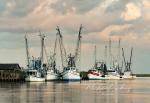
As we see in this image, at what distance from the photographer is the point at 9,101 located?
288 feet

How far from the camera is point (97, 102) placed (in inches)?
3376

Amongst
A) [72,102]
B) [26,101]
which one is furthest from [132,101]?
[26,101]

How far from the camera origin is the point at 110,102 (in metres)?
85.1

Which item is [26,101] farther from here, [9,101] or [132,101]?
[132,101]

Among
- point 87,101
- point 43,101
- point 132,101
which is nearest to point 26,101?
point 43,101

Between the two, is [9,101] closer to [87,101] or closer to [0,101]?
[0,101]

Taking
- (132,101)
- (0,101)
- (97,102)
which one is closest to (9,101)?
(0,101)

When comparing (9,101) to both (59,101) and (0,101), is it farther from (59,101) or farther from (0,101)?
(59,101)

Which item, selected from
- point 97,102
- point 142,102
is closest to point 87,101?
point 97,102

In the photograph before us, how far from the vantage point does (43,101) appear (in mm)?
88562

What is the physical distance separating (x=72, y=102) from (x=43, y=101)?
5.61 metres

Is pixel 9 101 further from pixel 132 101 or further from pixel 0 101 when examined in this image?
pixel 132 101

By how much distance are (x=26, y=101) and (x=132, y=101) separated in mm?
16428

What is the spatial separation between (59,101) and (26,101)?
5125 millimetres
